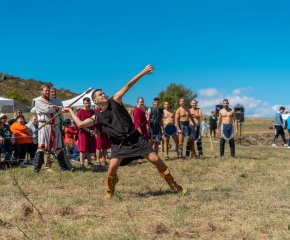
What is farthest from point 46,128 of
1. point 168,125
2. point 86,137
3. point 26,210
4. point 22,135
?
point 168,125

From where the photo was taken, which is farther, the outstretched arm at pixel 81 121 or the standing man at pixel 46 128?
the standing man at pixel 46 128

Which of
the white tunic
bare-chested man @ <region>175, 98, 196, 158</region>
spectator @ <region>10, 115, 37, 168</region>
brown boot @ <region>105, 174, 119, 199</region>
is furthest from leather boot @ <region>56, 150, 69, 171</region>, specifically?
bare-chested man @ <region>175, 98, 196, 158</region>

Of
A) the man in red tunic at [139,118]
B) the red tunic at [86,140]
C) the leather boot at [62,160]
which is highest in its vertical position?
the man in red tunic at [139,118]

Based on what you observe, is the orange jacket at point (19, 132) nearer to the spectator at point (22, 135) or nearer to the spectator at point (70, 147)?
the spectator at point (22, 135)

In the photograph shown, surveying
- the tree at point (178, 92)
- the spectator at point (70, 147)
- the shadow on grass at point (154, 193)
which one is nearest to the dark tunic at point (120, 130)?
the shadow on grass at point (154, 193)

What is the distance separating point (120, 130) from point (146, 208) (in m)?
1.19

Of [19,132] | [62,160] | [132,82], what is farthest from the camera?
[19,132]

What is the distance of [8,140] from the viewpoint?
8.12m

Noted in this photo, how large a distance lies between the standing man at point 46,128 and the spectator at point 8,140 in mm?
1941

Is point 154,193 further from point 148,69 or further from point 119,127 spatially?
point 148,69

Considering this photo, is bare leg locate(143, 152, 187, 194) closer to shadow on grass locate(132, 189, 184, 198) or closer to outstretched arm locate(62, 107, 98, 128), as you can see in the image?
shadow on grass locate(132, 189, 184, 198)

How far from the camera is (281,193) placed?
483 cm

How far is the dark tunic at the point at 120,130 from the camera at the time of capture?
14.2 ft

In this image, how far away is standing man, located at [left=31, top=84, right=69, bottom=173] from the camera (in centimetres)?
640
